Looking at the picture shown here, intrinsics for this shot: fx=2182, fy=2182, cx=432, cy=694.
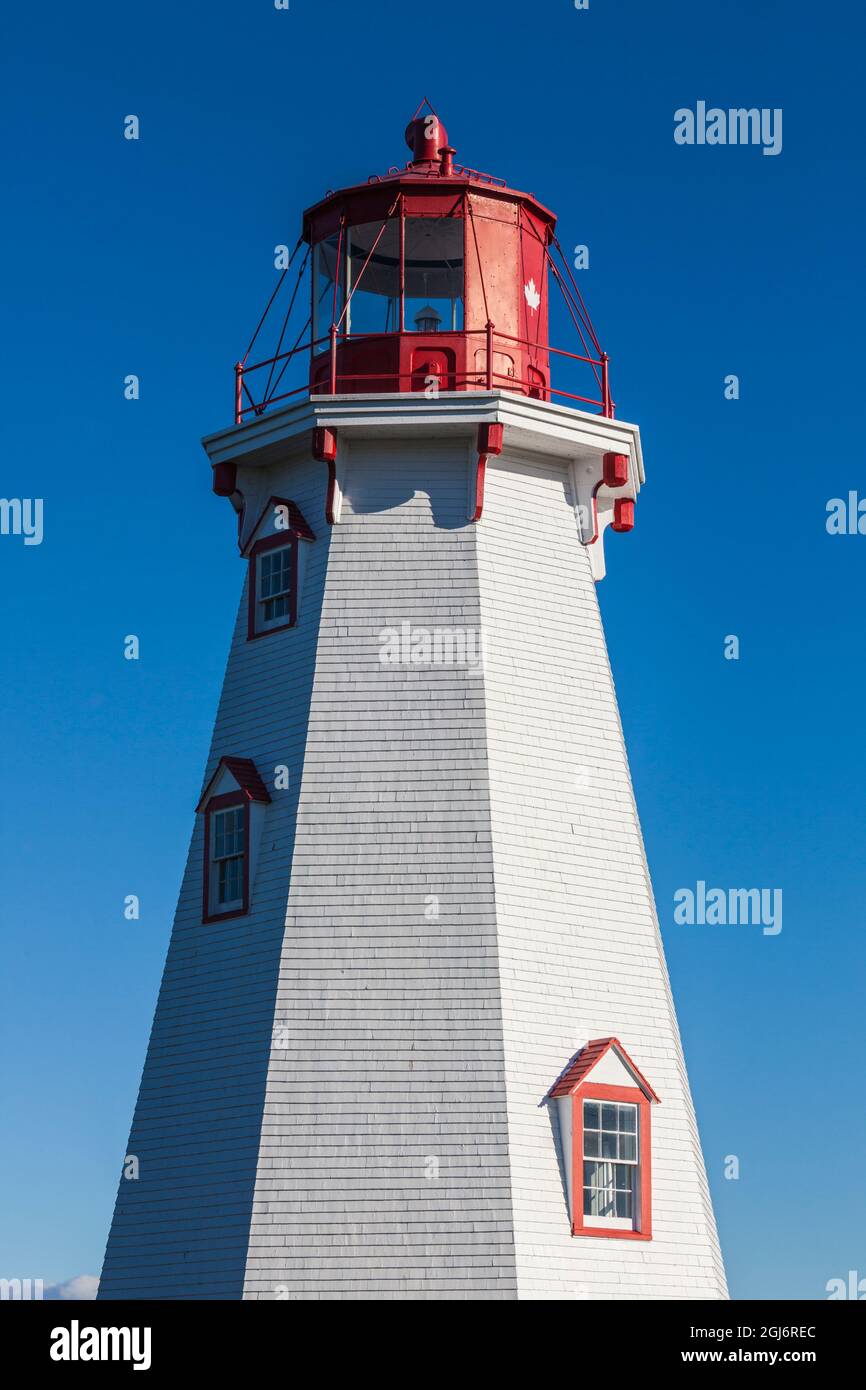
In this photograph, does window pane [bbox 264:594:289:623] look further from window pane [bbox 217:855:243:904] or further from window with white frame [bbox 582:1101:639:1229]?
window with white frame [bbox 582:1101:639:1229]

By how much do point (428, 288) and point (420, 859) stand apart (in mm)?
7818

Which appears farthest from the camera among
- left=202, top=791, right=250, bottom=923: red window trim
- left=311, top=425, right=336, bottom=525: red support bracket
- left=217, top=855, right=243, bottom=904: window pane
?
left=311, top=425, right=336, bottom=525: red support bracket

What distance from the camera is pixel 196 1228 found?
24219mm

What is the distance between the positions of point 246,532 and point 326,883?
547 centimetres

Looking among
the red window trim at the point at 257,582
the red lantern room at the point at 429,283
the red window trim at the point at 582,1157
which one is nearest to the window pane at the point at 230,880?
the red window trim at the point at 257,582

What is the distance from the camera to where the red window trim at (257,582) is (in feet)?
89.0

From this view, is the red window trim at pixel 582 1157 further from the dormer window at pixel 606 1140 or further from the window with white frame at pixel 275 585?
the window with white frame at pixel 275 585

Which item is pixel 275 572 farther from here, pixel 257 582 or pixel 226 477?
pixel 226 477

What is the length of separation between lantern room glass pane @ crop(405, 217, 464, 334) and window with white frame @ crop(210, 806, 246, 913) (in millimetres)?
6550

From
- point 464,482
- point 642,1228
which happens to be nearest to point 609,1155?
point 642,1228

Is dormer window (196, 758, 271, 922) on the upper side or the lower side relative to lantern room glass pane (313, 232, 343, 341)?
lower

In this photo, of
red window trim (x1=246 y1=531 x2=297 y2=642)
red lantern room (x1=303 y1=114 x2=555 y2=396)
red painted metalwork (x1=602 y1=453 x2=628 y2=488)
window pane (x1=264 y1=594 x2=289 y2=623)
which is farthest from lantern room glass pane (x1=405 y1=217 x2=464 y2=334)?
window pane (x1=264 y1=594 x2=289 y2=623)

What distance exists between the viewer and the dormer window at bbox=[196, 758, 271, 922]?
1018 inches

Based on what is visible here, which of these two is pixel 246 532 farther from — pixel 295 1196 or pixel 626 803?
pixel 295 1196
